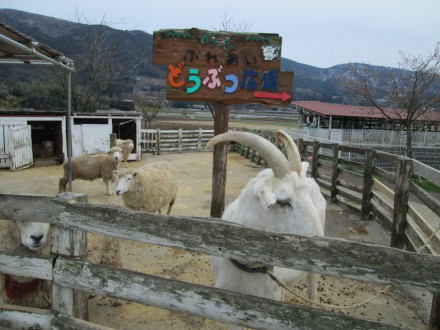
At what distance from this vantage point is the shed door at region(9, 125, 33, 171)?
43.2 ft

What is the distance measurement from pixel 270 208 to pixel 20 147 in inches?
556

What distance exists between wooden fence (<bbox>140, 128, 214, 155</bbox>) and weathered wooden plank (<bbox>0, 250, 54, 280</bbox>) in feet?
57.3

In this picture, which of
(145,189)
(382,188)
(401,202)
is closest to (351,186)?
(382,188)

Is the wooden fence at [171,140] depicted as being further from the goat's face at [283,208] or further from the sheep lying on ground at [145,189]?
the goat's face at [283,208]

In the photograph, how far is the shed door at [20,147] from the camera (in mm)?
13172

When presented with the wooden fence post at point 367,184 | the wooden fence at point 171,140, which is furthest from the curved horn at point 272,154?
the wooden fence at point 171,140

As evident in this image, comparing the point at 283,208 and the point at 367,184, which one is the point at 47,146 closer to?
the point at 367,184

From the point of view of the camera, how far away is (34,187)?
1054 cm

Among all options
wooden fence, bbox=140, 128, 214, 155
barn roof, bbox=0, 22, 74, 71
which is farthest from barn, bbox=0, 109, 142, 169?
barn roof, bbox=0, 22, 74, 71

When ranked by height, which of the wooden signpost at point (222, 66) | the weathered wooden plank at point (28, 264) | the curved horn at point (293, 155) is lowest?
the weathered wooden plank at point (28, 264)

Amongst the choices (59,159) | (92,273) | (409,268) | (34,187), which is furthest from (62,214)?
(59,159)

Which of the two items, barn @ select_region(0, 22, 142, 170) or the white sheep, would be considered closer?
the white sheep

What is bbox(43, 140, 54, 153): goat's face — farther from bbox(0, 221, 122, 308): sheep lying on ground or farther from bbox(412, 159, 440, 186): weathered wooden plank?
bbox(412, 159, 440, 186): weathered wooden plank

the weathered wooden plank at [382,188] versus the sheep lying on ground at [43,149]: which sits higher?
the weathered wooden plank at [382,188]
